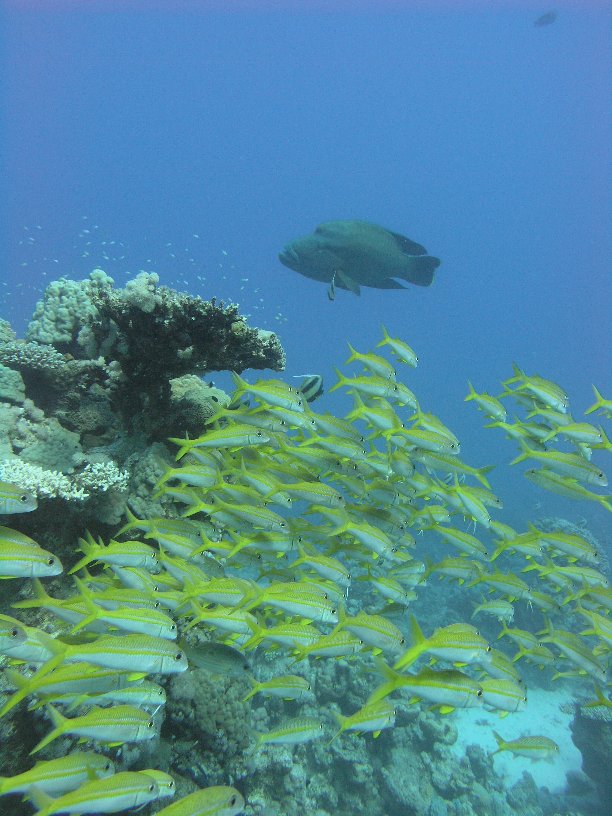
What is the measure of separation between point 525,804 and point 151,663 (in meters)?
9.44

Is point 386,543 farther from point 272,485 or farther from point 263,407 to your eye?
point 263,407

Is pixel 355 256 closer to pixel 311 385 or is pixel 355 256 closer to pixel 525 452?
pixel 311 385

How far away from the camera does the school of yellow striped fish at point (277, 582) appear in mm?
2775

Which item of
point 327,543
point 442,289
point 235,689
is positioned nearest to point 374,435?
point 327,543

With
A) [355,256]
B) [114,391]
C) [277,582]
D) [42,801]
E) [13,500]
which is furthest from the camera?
[355,256]

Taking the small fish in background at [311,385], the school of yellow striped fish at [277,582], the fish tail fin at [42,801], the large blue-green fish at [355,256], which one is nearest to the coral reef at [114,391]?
the school of yellow striped fish at [277,582]

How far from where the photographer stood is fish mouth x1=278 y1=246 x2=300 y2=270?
26.4ft

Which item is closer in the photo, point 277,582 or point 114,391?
point 277,582

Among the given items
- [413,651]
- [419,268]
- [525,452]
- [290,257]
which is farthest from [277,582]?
[419,268]

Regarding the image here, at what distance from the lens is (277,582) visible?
4344 mm

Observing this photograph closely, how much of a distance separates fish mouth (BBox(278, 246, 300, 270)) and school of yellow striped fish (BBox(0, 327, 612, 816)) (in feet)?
9.40

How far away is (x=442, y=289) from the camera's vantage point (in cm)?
17475

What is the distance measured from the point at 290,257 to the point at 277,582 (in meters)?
5.58

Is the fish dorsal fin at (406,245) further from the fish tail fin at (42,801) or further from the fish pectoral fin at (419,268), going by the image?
the fish tail fin at (42,801)
